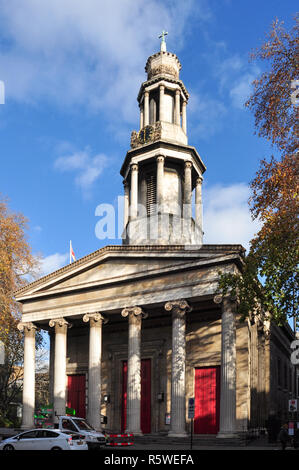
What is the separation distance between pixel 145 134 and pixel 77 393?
66.5 ft

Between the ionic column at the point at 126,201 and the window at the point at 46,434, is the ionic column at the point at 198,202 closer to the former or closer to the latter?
the ionic column at the point at 126,201

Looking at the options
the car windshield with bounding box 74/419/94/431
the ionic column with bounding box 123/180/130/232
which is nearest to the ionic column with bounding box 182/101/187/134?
the ionic column with bounding box 123/180/130/232

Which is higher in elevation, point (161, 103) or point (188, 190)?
point (161, 103)

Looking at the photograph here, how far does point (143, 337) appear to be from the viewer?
119 feet

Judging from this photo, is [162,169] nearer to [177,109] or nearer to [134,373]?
[177,109]

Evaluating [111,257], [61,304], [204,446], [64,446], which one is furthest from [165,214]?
[64,446]

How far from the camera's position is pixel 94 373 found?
109 feet

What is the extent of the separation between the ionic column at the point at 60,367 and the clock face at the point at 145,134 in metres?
15.6

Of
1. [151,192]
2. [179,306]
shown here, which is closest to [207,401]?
[179,306]

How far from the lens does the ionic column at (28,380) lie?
119 feet

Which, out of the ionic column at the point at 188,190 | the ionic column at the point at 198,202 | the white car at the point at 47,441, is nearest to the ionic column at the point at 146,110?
the ionic column at the point at 188,190

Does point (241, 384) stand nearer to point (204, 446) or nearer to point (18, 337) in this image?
point (204, 446)

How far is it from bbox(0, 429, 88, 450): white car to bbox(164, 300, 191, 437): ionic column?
289 inches

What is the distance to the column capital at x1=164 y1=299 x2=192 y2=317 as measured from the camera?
99.0ft
